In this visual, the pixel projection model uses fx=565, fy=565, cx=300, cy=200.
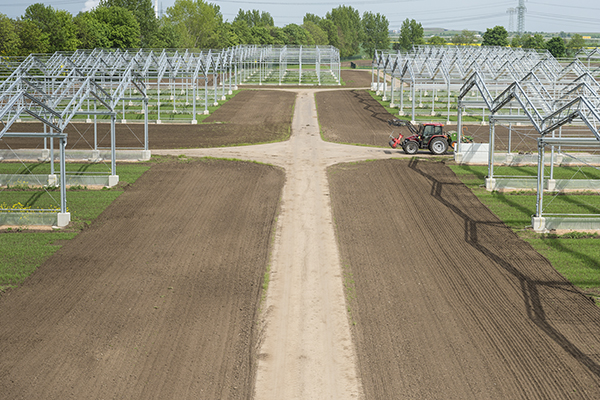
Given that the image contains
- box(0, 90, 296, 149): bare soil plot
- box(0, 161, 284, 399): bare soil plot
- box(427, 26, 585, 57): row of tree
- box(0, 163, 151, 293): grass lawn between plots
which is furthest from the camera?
box(427, 26, 585, 57): row of tree

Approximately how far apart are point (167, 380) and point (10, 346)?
4163 mm

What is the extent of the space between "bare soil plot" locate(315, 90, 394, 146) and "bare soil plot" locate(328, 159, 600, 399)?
677 inches

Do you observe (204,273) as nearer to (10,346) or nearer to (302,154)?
(10,346)

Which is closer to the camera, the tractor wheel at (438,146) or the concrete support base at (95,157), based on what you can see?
the concrete support base at (95,157)

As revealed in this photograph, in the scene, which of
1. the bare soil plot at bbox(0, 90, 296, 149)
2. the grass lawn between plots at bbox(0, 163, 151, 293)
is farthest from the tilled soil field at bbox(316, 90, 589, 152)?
the grass lawn between plots at bbox(0, 163, 151, 293)

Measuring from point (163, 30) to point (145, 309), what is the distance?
100m

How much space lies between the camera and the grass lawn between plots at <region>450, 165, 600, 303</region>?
58.9 feet

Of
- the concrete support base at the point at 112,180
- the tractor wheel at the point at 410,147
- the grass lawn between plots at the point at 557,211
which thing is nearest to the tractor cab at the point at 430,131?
the tractor wheel at the point at 410,147

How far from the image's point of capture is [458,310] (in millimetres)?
15414

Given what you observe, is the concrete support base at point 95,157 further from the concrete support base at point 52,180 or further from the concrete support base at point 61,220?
the concrete support base at point 61,220

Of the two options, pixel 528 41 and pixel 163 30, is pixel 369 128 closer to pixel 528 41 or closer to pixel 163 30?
pixel 163 30

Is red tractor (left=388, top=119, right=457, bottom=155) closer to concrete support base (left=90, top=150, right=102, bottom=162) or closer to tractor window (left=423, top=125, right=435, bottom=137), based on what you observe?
tractor window (left=423, top=125, right=435, bottom=137)

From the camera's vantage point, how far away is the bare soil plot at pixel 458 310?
39.9ft

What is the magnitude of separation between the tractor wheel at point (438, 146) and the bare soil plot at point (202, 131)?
11601mm
